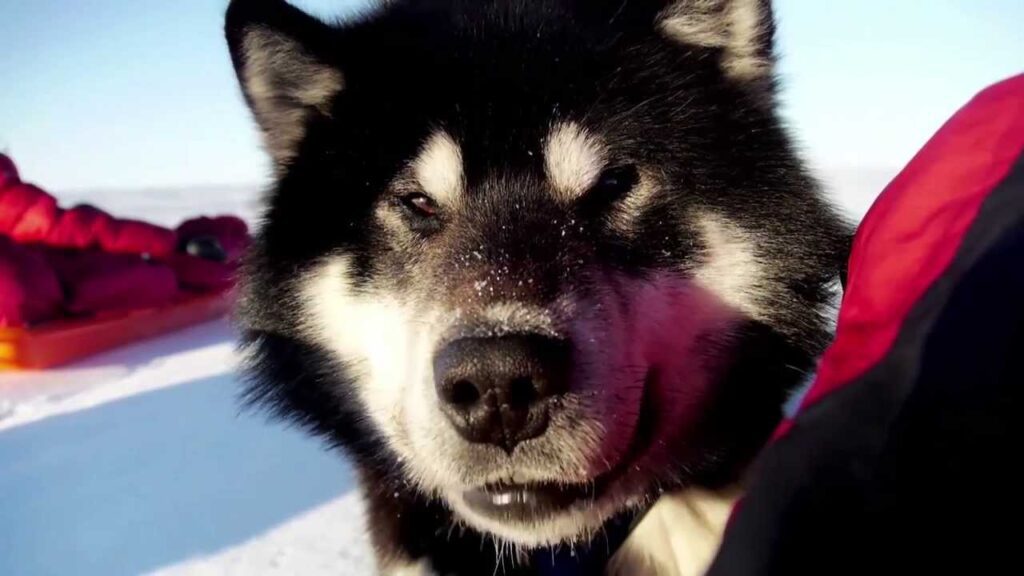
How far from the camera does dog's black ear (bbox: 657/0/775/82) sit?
1361 mm

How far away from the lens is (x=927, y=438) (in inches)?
25.0

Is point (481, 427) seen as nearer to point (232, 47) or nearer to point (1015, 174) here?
point (1015, 174)

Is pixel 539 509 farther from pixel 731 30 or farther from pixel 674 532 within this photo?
pixel 731 30

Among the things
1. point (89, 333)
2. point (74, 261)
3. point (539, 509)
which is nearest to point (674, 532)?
point (539, 509)

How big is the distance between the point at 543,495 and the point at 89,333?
3.24 meters

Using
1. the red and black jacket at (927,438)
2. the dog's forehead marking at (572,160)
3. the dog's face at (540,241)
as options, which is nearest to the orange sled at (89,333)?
the dog's face at (540,241)

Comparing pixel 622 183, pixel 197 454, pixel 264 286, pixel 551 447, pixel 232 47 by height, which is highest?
pixel 232 47

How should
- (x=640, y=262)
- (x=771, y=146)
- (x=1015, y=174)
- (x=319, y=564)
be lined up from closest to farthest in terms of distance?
1. (x=1015, y=174)
2. (x=640, y=262)
3. (x=771, y=146)
4. (x=319, y=564)

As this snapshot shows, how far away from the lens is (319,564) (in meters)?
1.86

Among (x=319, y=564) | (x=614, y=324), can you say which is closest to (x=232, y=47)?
(x=614, y=324)

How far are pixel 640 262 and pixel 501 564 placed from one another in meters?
0.61

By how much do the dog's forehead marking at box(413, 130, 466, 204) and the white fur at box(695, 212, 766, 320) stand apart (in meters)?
0.41

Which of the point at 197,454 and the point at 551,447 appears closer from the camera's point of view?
the point at 551,447

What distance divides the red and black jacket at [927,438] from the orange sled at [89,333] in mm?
2404
